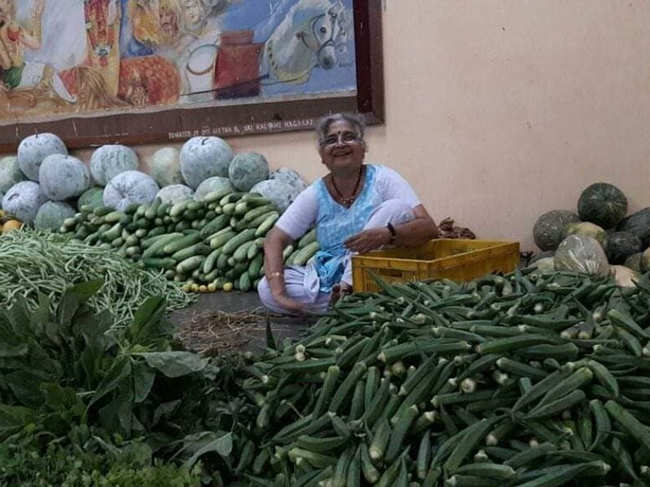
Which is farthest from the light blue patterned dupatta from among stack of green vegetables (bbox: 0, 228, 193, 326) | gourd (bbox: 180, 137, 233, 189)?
gourd (bbox: 180, 137, 233, 189)

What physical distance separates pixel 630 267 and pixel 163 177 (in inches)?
194

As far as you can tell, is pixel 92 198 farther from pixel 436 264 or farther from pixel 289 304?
pixel 436 264

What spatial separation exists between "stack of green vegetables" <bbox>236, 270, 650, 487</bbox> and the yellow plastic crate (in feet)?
4.23

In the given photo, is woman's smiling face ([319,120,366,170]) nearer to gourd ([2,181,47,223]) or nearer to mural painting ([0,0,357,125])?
mural painting ([0,0,357,125])

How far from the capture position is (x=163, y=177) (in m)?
8.00

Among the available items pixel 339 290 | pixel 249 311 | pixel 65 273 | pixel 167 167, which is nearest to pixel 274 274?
pixel 339 290

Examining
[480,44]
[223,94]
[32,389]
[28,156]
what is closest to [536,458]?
[32,389]

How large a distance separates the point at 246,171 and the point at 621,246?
3.63 m

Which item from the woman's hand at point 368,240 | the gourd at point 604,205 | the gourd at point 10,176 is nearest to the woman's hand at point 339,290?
the woman's hand at point 368,240

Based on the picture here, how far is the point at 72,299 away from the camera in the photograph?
249 centimetres

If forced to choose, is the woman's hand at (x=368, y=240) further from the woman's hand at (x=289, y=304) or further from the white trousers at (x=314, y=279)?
the woman's hand at (x=289, y=304)

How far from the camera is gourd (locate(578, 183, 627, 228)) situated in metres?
6.07

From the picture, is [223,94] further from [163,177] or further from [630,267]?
[630,267]

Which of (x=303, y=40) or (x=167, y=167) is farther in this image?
(x=167, y=167)
